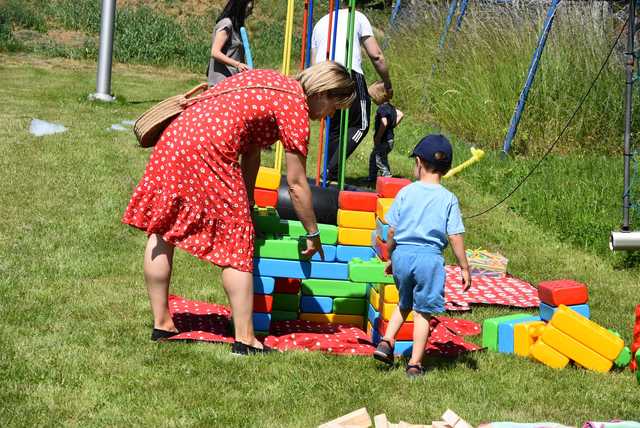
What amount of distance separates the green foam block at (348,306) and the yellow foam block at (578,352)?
4.04 ft

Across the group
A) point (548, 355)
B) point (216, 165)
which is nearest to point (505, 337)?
point (548, 355)

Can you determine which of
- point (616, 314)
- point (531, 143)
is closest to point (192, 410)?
point (616, 314)

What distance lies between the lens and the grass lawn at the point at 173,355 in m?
4.02

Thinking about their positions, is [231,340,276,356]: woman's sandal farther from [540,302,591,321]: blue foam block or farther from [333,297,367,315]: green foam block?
[540,302,591,321]: blue foam block

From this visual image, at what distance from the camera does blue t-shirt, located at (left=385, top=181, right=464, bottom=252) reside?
455 centimetres

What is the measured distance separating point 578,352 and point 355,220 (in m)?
1.50

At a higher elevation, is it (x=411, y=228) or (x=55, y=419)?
(x=411, y=228)

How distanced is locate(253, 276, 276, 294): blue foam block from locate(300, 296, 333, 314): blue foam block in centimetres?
50

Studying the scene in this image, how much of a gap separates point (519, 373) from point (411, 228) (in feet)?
3.05

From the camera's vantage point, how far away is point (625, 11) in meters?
11.3

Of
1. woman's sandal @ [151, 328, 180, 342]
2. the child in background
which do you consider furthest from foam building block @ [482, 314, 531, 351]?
the child in background

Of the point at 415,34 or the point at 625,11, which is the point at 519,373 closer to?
the point at 625,11

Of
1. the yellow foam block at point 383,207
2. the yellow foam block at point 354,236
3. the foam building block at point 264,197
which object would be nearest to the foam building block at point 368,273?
the yellow foam block at point 383,207

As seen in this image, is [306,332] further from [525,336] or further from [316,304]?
[525,336]
